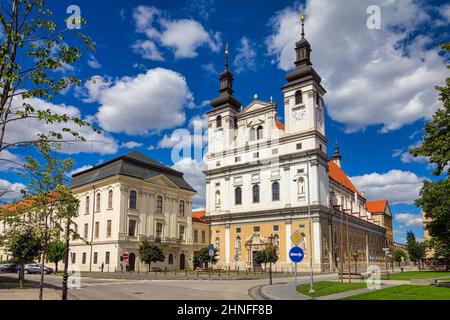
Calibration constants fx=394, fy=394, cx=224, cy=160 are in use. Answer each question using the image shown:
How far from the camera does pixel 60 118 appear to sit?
860 centimetres

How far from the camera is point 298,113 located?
55.7 meters

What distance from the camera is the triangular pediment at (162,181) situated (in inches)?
2282

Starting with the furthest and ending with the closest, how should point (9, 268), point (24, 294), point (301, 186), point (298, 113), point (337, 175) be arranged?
1. point (337, 175)
2. point (298, 113)
3. point (301, 186)
4. point (9, 268)
5. point (24, 294)

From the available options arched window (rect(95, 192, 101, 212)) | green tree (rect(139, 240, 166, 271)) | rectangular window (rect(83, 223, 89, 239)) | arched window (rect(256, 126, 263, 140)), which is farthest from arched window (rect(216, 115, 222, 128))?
rectangular window (rect(83, 223, 89, 239))

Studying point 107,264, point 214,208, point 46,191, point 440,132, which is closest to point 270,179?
point 214,208

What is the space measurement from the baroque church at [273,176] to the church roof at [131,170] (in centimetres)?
571

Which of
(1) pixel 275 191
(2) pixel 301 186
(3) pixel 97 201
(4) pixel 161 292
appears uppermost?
(2) pixel 301 186

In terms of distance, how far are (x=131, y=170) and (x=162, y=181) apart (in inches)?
243

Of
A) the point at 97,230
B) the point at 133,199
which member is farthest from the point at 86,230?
the point at 133,199

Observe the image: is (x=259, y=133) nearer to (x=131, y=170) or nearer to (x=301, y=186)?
(x=301, y=186)

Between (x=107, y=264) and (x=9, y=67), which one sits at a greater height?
(x=9, y=67)

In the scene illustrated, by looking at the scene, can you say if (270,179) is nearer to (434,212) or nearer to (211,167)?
(211,167)

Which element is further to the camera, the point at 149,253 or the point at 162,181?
the point at 162,181
